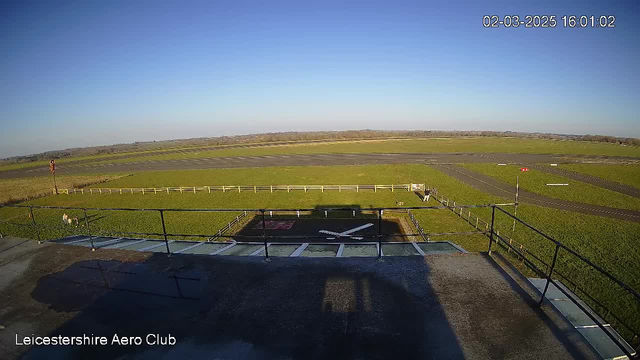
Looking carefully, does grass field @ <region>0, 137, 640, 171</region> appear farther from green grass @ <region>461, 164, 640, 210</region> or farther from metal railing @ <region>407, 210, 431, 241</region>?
metal railing @ <region>407, 210, 431, 241</region>

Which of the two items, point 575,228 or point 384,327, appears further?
point 575,228

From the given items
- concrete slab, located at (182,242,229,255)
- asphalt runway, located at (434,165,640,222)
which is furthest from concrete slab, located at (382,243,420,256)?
asphalt runway, located at (434,165,640,222)

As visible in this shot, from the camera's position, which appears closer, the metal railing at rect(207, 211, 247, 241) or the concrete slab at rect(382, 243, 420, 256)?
the concrete slab at rect(382, 243, 420, 256)

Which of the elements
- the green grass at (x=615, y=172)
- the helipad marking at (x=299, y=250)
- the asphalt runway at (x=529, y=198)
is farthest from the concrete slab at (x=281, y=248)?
the green grass at (x=615, y=172)

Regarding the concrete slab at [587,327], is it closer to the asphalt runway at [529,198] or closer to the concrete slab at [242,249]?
the concrete slab at [242,249]

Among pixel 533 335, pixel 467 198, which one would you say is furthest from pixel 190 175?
pixel 533 335

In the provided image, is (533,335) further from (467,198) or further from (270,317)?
(467,198)
